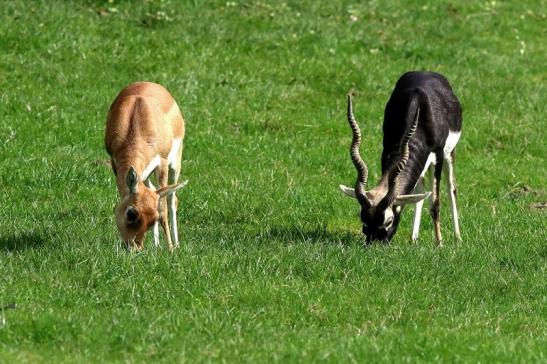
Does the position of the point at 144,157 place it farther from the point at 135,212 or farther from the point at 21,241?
the point at 21,241

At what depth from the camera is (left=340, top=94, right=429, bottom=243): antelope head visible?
11547mm

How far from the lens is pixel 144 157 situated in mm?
11211

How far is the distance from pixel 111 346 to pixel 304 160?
7.39 meters

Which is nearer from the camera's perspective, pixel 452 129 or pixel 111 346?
pixel 111 346

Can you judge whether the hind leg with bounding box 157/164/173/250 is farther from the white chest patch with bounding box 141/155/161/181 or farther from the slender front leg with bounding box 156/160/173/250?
the white chest patch with bounding box 141/155/161/181

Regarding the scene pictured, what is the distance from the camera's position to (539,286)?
A: 33.9ft

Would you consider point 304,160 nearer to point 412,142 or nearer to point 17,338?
point 412,142

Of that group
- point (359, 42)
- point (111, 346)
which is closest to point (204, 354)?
point (111, 346)

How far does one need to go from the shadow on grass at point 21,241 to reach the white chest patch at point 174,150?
1.50 meters

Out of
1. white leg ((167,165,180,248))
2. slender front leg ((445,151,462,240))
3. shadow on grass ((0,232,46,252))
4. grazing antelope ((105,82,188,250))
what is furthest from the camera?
slender front leg ((445,151,462,240))

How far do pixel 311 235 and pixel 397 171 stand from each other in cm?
123

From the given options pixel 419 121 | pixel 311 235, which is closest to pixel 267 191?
pixel 311 235

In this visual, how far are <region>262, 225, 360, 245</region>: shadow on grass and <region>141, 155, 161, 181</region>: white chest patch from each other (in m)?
1.33

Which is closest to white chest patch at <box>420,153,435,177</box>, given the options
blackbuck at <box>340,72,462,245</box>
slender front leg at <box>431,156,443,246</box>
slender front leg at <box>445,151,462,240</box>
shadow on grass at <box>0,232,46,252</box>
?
blackbuck at <box>340,72,462,245</box>
